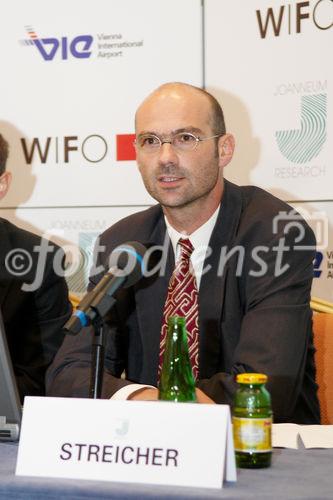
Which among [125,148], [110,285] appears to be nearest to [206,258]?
[110,285]

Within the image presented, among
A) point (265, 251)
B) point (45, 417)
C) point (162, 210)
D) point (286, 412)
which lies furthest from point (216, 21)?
point (45, 417)

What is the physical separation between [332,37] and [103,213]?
1283 mm

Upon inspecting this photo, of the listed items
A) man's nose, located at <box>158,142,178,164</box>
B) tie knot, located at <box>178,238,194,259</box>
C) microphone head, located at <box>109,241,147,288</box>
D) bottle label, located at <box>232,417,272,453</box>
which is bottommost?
bottle label, located at <box>232,417,272,453</box>

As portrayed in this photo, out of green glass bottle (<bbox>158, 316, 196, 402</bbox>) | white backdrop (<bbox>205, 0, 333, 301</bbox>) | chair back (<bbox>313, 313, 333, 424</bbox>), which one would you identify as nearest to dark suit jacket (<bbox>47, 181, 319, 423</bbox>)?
chair back (<bbox>313, 313, 333, 424</bbox>)

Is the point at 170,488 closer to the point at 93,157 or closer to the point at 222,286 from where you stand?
the point at 222,286

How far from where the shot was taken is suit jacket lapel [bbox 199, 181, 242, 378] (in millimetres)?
2336

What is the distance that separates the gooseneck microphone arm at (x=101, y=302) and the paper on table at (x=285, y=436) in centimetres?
37

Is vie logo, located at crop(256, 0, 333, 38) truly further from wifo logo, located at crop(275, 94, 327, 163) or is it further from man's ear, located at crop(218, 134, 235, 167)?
man's ear, located at crop(218, 134, 235, 167)

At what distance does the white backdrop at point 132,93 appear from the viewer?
3.51 meters

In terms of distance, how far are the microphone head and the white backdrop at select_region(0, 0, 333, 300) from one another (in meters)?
2.00

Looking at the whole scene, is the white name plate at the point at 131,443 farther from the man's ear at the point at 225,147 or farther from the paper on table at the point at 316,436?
the man's ear at the point at 225,147

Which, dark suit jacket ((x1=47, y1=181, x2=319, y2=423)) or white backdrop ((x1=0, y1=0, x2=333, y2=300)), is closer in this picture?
dark suit jacket ((x1=47, y1=181, x2=319, y2=423))

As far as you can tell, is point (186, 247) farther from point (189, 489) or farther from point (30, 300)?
point (189, 489)

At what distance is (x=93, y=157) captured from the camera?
390cm
